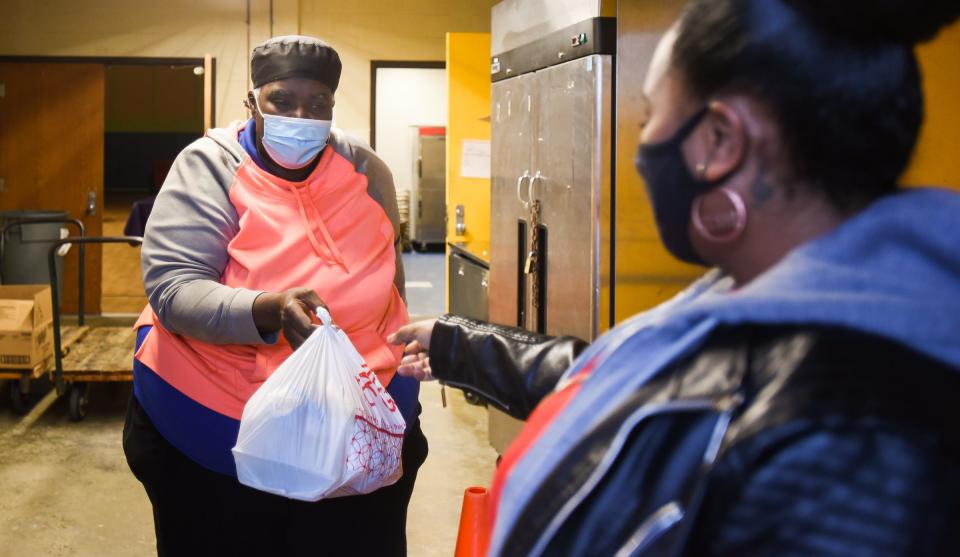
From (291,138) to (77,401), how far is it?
154 inches

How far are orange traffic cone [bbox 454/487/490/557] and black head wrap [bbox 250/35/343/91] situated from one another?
1182 millimetres

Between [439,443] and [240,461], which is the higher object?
[240,461]

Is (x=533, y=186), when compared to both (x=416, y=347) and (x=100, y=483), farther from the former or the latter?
(x=416, y=347)

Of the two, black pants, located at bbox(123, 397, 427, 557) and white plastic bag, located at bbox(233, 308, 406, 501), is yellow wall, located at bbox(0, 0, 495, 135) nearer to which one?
black pants, located at bbox(123, 397, 427, 557)

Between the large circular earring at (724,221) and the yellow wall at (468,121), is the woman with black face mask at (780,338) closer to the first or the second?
the large circular earring at (724,221)

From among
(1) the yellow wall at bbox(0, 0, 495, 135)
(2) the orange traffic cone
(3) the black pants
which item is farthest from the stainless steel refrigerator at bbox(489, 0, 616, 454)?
(1) the yellow wall at bbox(0, 0, 495, 135)

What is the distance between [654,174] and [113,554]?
11.0 ft

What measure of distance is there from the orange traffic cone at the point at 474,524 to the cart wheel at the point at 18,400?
372 cm

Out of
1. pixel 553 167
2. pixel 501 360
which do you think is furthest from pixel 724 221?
pixel 553 167

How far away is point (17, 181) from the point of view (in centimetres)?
809

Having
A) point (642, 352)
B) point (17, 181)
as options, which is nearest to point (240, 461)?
point (642, 352)

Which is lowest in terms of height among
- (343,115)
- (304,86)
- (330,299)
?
(330,299)

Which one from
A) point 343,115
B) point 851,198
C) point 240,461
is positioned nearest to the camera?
point 851,198

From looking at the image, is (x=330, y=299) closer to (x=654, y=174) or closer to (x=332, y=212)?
(x=332, y=212)
